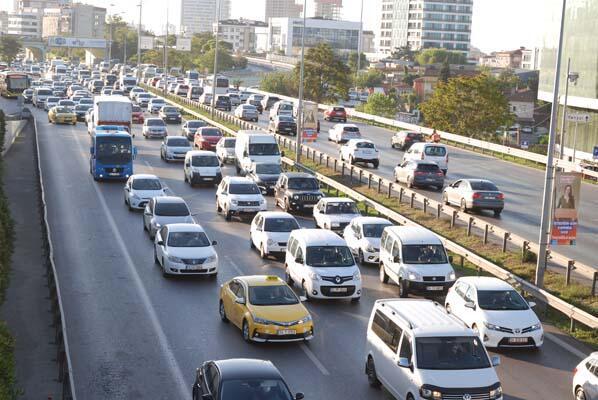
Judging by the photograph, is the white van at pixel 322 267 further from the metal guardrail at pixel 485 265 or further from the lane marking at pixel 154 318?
the metal guardrail at pixel 485 265

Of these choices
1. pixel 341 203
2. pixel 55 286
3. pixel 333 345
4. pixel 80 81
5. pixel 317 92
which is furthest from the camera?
pixel 80 81

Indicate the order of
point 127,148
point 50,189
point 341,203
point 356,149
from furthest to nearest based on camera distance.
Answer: point 356,149 < point 127,148 < point 50,189 < point 341,203

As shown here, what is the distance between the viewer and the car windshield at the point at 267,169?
144 ft

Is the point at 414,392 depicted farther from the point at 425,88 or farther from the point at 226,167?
the point at 425,88

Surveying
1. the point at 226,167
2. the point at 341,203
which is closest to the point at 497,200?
the point at 341,203

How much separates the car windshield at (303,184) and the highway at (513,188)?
6599mm

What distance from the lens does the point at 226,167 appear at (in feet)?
173

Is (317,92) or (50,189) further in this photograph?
(317,92)

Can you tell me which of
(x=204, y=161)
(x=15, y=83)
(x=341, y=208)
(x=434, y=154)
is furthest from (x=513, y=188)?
(x=15, y=83)

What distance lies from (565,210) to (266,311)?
9247mm

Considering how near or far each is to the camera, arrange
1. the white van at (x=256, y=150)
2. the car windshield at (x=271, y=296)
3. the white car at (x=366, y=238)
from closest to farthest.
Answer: the car windshield at (x=271, y=296) < the white car at (x=366, y=238) < the white van at (x=256, y=150)

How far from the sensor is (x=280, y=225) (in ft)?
99.0

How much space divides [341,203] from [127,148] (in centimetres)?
1526

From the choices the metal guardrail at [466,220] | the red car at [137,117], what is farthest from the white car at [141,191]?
the red car at [137,117]
